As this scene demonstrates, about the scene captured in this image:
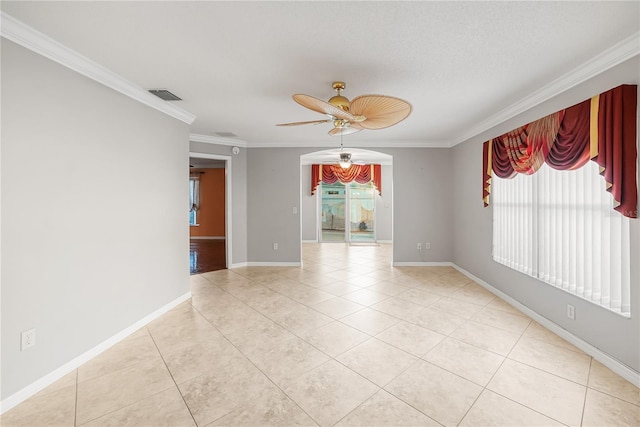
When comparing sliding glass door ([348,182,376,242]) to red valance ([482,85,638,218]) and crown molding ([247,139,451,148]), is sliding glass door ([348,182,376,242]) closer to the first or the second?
crown molding ([247,139,451,148])

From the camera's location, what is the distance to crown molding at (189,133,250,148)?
463 centimetres

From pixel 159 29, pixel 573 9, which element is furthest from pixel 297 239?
pixel 573 9

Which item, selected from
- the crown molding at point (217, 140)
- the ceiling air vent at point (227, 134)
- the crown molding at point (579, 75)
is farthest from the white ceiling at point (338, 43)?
the crown molding at point (217, 140)

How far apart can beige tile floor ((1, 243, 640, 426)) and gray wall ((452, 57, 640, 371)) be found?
0.20 metres

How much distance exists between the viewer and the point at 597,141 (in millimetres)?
2090

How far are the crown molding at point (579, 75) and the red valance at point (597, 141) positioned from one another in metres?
0.23

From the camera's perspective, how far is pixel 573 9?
159 centimetres

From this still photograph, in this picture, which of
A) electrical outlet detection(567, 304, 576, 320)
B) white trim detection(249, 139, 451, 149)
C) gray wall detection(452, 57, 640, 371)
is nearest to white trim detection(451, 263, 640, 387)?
gray wall detection(452, 57, 640, 371)

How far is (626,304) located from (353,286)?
114 inches

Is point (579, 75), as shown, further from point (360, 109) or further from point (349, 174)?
point (349, 174)

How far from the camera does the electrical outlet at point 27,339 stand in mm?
1802

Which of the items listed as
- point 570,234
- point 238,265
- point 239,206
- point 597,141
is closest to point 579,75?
point 597,141

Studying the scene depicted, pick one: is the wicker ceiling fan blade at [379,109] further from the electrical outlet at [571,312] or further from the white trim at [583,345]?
the white trim at [583,345]

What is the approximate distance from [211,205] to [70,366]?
24.3ft
